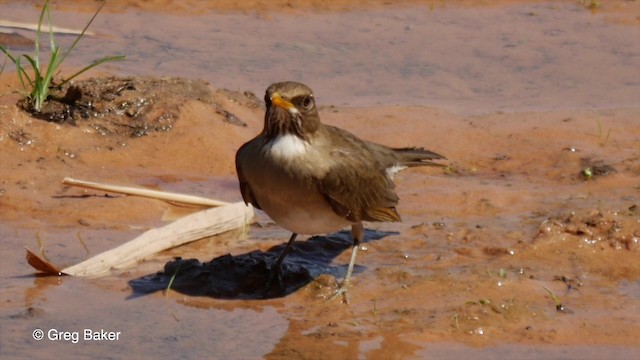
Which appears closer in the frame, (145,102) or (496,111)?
(145,102)

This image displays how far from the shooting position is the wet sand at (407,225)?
22.0ft

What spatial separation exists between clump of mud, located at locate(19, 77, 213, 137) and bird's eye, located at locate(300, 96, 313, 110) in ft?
10.5

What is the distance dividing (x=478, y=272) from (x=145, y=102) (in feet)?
12.1

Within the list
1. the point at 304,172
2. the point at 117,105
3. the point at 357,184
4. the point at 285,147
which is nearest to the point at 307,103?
the point at 285,147

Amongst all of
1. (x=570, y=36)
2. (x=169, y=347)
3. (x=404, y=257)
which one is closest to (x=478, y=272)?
(x=404, y=257)

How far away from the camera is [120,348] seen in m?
6.45

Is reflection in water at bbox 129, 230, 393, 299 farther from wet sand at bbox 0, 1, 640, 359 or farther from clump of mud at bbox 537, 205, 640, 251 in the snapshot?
clump of mud at bbox 537, 205, 640, 251

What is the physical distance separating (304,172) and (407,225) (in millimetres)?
1751

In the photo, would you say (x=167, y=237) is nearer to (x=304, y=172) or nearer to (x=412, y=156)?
(x=304, y=172)

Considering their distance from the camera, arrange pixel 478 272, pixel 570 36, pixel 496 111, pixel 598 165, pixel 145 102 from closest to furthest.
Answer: pixel 478 272
pixel 598 165
pixel 145 102
pixel 496 111
pixel 570 36

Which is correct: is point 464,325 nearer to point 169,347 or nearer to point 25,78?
point 169,347

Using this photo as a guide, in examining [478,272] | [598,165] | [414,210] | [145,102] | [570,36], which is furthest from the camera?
[570,36]

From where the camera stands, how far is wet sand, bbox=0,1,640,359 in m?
6.71

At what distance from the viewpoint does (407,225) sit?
861cm
